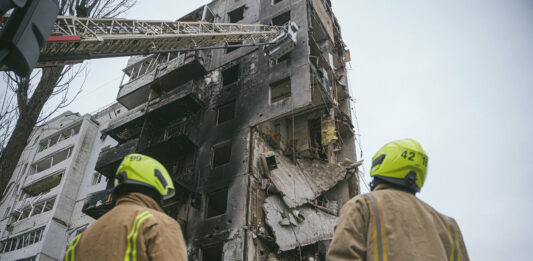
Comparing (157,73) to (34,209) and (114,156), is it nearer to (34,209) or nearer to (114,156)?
(114,156)

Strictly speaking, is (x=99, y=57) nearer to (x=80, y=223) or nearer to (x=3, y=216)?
(x=80, y=223)

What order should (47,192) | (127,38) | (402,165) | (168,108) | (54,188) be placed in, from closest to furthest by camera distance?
(402,165), (127,38), (168,108), (54,188), (47,192)

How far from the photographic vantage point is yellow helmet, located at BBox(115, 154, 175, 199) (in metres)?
2.98

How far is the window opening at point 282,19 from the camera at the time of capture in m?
24.1

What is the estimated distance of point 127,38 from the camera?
11578mm

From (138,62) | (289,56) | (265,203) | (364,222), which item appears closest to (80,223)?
(138,62)

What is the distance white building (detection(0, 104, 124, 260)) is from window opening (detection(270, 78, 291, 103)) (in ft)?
63.2

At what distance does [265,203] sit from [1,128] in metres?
11.1

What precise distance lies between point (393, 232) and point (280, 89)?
62.5 feet

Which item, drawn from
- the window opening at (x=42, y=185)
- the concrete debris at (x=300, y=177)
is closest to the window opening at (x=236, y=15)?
the concrete debris at (x=300, y=177)

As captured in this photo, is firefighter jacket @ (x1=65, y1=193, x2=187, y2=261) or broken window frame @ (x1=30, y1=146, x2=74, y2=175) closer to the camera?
firefighter jacket @ (x1=65, y1=193, x2=187, y2=261)

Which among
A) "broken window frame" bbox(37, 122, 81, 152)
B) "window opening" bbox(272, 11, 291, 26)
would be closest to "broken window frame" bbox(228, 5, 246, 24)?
"window opening" bbox(272, 11, 291, 26)

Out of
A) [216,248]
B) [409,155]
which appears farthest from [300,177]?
[409,155]

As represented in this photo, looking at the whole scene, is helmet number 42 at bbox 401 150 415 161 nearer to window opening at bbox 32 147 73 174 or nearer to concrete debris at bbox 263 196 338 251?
concrete debris at bbox 263 196 338 251
